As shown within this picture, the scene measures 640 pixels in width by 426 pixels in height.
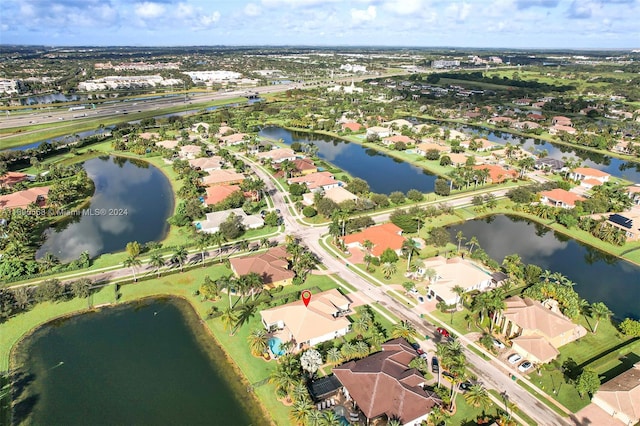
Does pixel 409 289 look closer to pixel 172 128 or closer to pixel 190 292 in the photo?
pixel 190 292

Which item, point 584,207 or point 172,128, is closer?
point 584,207

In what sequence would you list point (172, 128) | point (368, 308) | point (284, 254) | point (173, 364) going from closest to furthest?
point (173, 364) < point (368, 308) < point (284, 254) < point (172, 128)

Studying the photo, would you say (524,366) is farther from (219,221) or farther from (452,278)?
(219,221)

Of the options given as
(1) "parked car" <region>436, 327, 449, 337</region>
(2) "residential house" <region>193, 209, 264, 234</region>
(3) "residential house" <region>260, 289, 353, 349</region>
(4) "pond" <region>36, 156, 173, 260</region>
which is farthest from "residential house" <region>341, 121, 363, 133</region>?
(1) "parked car" <region>436, 327, 449, 337</region>

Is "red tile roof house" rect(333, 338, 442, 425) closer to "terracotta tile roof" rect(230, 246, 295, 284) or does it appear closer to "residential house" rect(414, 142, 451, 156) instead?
"terracotta tile roof" rect(230, 246, 295, 284)

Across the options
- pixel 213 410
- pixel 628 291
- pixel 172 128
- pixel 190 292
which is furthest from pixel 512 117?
pixel 213 410
